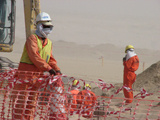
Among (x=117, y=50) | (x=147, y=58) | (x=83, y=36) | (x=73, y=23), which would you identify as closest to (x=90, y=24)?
(x=73, y=23)

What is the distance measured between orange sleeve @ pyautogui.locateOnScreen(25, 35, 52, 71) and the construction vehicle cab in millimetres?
8350

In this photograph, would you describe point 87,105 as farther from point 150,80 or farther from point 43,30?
point 150,80

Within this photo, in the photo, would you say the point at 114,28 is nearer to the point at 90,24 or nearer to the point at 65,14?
the point at 90,24

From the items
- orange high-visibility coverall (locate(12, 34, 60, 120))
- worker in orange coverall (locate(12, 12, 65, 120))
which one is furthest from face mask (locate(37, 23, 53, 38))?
orange high-visibility coverall (locate(12, 34, 60, 120))

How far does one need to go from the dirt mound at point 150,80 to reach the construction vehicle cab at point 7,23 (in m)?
4.54

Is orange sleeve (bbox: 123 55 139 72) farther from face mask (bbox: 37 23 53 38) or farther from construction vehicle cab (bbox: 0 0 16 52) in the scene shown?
face mask (bbox: 37 23 53 38)

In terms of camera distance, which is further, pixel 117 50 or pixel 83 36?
pixel 83 36

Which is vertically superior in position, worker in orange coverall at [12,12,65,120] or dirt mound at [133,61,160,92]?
dirt mound at [133,61,160,92]

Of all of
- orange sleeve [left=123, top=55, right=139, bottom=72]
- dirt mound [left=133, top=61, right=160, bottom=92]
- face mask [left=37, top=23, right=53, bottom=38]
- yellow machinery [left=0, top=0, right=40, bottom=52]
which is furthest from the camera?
yellow machinery [left=0, top=0, right=40, bottom=52]

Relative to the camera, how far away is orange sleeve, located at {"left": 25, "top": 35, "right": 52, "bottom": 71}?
18.6ft

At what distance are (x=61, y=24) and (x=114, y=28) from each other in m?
10.8

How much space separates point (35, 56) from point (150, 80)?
930 centimetres

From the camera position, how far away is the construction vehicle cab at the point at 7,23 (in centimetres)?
1405

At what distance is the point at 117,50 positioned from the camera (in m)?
59.4
